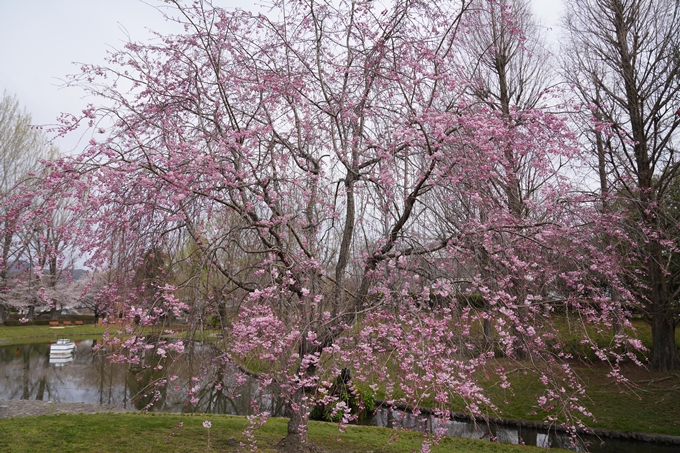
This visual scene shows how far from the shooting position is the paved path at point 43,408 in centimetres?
884

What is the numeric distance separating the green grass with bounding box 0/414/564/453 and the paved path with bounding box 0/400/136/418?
1086 mm

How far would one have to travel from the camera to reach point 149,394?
9516 millimetres

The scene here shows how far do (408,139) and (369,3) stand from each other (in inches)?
76.5

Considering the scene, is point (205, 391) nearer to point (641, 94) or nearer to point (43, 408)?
point (43, 408)

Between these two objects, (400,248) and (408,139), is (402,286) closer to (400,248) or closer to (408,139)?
(400,248)

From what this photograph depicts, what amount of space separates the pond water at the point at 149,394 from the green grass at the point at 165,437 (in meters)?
0.36

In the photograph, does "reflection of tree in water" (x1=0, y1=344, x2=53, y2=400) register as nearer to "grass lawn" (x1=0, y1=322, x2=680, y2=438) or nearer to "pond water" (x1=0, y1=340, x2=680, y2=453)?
"pond water" (x1=0, y1=340, x2=680, y2=453)

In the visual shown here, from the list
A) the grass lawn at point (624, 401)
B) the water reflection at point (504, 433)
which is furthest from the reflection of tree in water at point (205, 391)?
the grass lawn at point (624, 401)

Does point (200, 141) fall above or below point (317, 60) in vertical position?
below

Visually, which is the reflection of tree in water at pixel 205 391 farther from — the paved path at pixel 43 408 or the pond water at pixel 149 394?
the paved path at pixel 43 408

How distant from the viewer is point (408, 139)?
4.50 m

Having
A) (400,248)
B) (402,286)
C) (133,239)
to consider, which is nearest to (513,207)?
(400,248)

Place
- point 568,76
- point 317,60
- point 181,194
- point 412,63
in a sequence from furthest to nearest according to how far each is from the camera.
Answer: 1. point 568,76
2. point 317,60
3. point 412,63
4. point 181,194

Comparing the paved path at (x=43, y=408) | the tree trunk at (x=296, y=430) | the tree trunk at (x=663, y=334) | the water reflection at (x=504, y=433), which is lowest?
the water reflection at (x=504, y=433)
